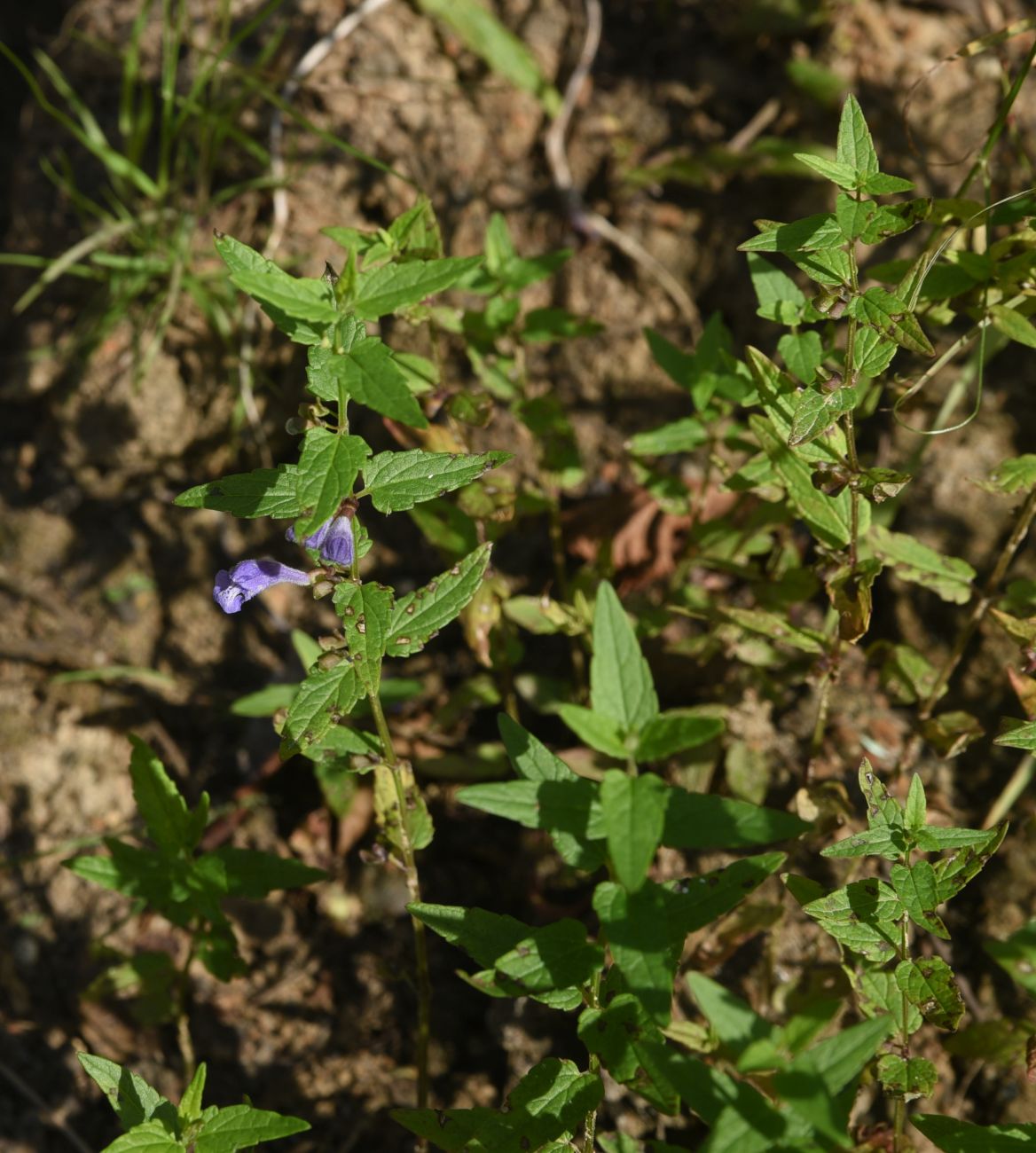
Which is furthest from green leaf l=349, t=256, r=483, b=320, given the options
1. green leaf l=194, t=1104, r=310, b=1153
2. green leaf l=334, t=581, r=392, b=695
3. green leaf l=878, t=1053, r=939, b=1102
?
green leaf l=878, t=1053, r=939, b=1102

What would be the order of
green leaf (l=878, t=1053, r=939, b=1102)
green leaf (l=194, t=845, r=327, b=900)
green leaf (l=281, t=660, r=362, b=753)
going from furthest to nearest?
green leaf (l=194, t=845, r=327, b=900), green leaf (l=878, t=1053, r=939, b=1102), green leaf (l=281, t=660, r=362, b=753)

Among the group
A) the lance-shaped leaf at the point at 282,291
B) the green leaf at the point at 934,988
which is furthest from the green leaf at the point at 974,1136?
the lance-shaped leaf at the point at 282,291

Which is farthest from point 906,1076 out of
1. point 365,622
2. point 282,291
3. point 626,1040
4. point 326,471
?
point 282,291

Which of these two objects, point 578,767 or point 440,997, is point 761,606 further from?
point 440,997

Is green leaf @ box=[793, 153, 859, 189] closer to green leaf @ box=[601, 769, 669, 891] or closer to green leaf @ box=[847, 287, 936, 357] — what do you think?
green leaf @ box=[847, 287, 936, 357]

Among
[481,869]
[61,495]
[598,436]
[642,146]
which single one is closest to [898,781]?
[481,869]
